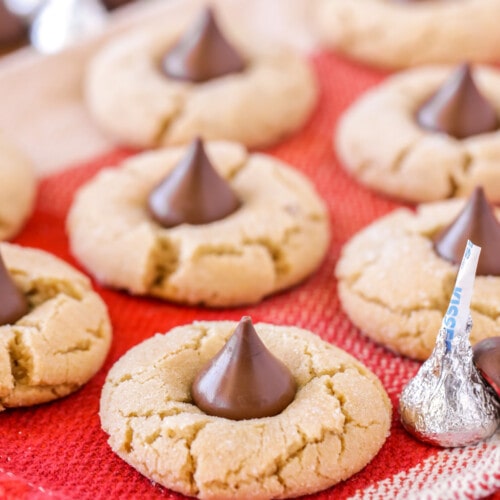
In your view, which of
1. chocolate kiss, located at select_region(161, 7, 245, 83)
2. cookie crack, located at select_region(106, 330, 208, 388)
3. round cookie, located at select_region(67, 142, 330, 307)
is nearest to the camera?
cookie crack, located at select_region(106, 330, 208, 388)

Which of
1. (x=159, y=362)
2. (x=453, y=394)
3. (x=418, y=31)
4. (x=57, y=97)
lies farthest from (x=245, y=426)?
(x=418, y=31)

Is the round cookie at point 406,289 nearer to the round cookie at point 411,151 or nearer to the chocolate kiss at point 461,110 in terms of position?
the round cookie at point 411,151

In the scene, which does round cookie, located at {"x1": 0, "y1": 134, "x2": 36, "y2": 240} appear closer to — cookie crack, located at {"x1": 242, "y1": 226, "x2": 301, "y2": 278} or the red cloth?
the red cloth

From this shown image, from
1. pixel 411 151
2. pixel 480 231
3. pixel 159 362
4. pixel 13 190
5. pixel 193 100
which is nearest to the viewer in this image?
pixel 159 362

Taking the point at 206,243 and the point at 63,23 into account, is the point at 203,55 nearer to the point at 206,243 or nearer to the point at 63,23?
the point at 63,23

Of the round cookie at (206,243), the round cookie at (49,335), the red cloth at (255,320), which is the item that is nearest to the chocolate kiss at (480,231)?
the red cloth at (255,320)

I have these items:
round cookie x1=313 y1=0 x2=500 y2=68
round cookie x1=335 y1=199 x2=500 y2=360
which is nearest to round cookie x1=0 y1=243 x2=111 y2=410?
round cookie x1=335 y1=199 x2=500 y2=360
